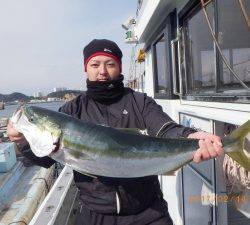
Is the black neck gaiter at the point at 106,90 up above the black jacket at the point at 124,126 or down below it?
above

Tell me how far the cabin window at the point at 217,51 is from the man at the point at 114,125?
0.71 m


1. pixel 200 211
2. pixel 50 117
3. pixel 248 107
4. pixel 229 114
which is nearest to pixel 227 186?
Result: pixel 200 211

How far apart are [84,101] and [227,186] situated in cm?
185

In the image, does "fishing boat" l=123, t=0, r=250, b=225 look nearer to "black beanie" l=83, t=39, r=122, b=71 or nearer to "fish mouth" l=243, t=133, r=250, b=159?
"fish mouth" l=243, t=133, r=250, b=159

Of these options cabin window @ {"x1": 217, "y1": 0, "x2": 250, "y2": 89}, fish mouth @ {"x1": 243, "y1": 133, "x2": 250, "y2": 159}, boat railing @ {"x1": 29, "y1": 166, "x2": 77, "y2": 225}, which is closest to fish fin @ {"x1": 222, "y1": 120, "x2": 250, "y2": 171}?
fish mouth @ {"x1": 243, "y1": 133, "x2": 250, "y2": 159}

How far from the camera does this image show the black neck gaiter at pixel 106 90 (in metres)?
3.06

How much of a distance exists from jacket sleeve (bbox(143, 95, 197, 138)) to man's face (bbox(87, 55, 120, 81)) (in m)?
0.35

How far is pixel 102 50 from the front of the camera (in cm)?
312

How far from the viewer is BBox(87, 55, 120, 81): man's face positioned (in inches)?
122

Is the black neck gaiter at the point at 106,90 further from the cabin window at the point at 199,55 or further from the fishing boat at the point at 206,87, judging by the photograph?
the cabin window at the point at 199,55

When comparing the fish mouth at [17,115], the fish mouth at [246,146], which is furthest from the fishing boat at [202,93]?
the fish mouth at [17,115]

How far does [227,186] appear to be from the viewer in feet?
13.3
